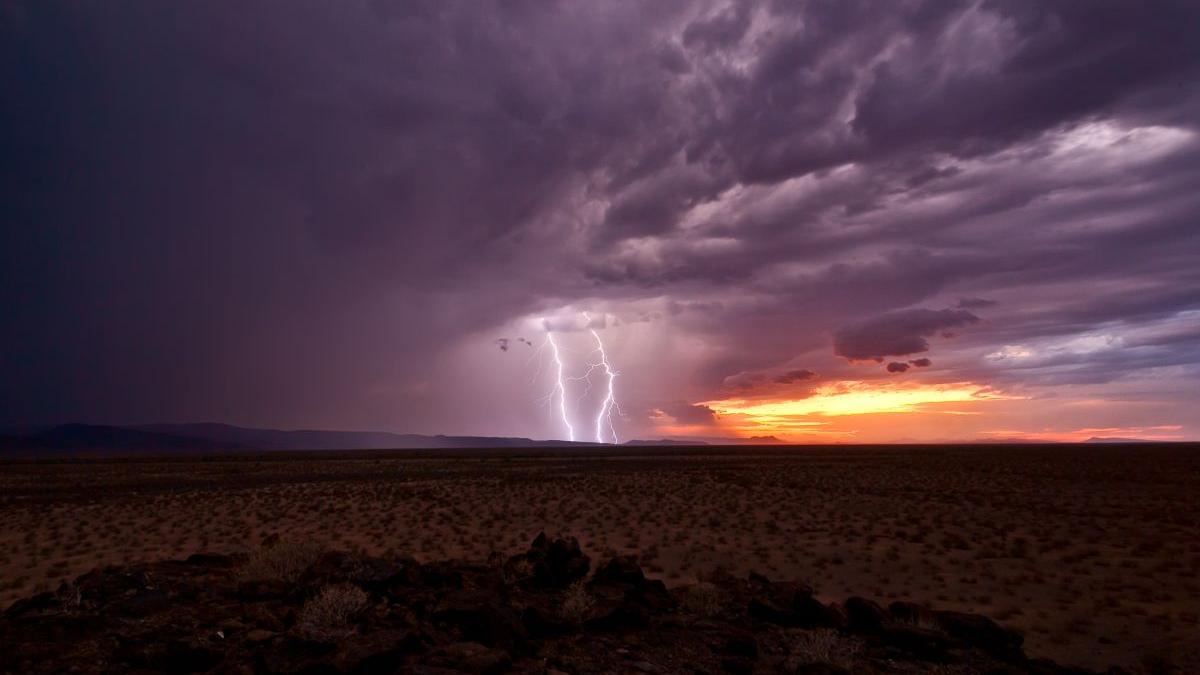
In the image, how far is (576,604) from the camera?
32.7 feet

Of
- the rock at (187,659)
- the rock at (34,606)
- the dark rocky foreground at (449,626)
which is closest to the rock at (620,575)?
the dark rocky foreground at (449,626)

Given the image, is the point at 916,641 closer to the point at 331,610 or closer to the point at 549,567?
the point at 549,567

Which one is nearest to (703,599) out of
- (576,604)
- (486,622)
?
(576,604)

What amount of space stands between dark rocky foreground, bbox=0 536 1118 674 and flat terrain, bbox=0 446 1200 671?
3719mm

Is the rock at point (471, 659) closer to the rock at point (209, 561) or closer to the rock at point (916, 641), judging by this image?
the rock at point (916, 641)

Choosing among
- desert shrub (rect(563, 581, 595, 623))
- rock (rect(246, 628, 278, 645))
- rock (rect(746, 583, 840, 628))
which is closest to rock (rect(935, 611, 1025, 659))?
rock (rect(746, 583, 840, 628))

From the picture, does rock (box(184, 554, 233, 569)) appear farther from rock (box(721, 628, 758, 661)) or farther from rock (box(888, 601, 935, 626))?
rock (box(888, 601, 935, 626))

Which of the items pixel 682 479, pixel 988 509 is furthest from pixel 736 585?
pixel 682 479

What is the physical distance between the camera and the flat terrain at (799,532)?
47.5 ft

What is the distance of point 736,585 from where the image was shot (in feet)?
41.2

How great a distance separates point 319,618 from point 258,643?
2.69 ft

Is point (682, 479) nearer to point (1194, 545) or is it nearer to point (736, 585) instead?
point (1194, 545)

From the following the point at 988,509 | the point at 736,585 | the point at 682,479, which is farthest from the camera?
the point at 682,479

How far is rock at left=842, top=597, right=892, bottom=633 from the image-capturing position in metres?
10.4
